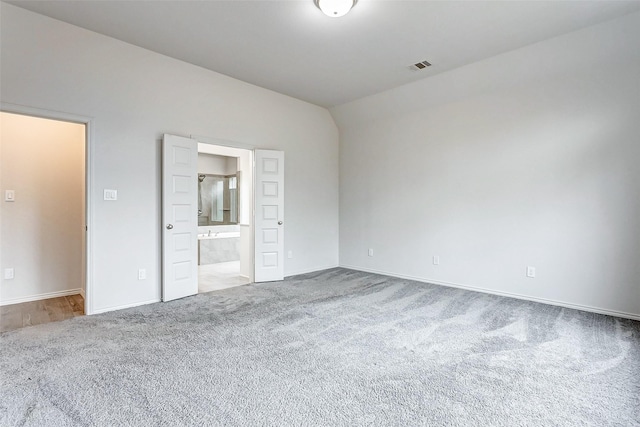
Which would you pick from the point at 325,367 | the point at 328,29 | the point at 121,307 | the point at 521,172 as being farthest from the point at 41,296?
the point at 521,172

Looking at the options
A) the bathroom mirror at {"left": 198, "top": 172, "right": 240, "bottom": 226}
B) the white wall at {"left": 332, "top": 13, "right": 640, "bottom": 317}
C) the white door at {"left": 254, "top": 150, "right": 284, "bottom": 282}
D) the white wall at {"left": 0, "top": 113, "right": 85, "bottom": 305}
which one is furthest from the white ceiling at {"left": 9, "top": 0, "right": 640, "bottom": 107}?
the bathroom mirror at {"left": 198, "top": 172, "right": 240, "bottom": 226}

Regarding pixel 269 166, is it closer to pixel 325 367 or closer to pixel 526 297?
pixel 325 367

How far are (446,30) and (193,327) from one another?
12.2 feet

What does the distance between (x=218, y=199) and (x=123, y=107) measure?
4.45 metres

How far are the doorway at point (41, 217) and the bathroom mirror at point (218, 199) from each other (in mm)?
3474

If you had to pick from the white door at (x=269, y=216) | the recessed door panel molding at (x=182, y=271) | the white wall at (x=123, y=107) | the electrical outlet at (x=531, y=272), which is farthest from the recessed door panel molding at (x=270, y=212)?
the electrical outlet at (x=531, y=272)

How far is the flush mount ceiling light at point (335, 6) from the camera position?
2.63 metres

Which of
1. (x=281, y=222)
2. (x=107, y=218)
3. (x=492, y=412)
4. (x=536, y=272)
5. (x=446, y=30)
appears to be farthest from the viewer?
(x=281, y=222)

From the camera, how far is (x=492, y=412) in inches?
68.6

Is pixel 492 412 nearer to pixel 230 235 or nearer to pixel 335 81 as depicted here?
pixel 335 81

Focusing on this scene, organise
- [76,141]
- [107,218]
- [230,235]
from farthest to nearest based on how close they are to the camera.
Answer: [230,235], [76,141], [107,218]

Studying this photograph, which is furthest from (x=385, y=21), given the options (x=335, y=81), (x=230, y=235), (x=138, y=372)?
(x=230, y=235)

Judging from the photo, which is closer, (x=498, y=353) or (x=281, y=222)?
(x=498, y=353)

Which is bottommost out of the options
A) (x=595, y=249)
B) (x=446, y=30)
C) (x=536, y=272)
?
(x=536, y=272)
